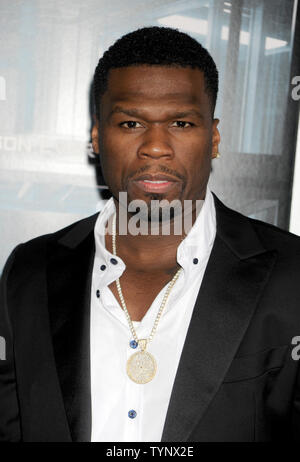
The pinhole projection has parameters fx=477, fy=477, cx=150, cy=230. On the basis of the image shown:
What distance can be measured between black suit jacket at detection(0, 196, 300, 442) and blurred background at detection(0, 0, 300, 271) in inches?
14.8

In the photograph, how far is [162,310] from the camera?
4.21ft

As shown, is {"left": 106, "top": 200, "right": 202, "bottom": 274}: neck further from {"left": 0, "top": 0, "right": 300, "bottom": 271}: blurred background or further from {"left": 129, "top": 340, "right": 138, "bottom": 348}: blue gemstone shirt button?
{"left": 0, "top": 0, "right": 300, "bottom": 271}: blurred background

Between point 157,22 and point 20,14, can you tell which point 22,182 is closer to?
point 20,14

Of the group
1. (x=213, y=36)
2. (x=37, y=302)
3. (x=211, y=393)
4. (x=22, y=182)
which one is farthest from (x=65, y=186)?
(x=211, y=393)

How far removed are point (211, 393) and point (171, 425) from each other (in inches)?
4.8

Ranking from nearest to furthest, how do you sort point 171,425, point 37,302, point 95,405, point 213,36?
point 171,425 < point 95,405 < point 37,302 < point 213,36

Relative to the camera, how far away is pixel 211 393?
115 cm

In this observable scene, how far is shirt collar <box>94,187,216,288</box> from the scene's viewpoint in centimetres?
132

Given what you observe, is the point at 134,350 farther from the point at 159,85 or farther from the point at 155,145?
the point at 159,85

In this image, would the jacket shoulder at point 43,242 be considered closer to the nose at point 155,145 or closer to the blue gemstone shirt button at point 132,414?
the nose at point 155,145

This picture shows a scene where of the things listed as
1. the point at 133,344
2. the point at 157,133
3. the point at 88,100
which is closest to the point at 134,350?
the point at 133,344

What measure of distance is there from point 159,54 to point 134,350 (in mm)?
782

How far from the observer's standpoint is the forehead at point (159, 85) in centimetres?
123

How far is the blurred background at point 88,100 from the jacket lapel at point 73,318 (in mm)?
274
